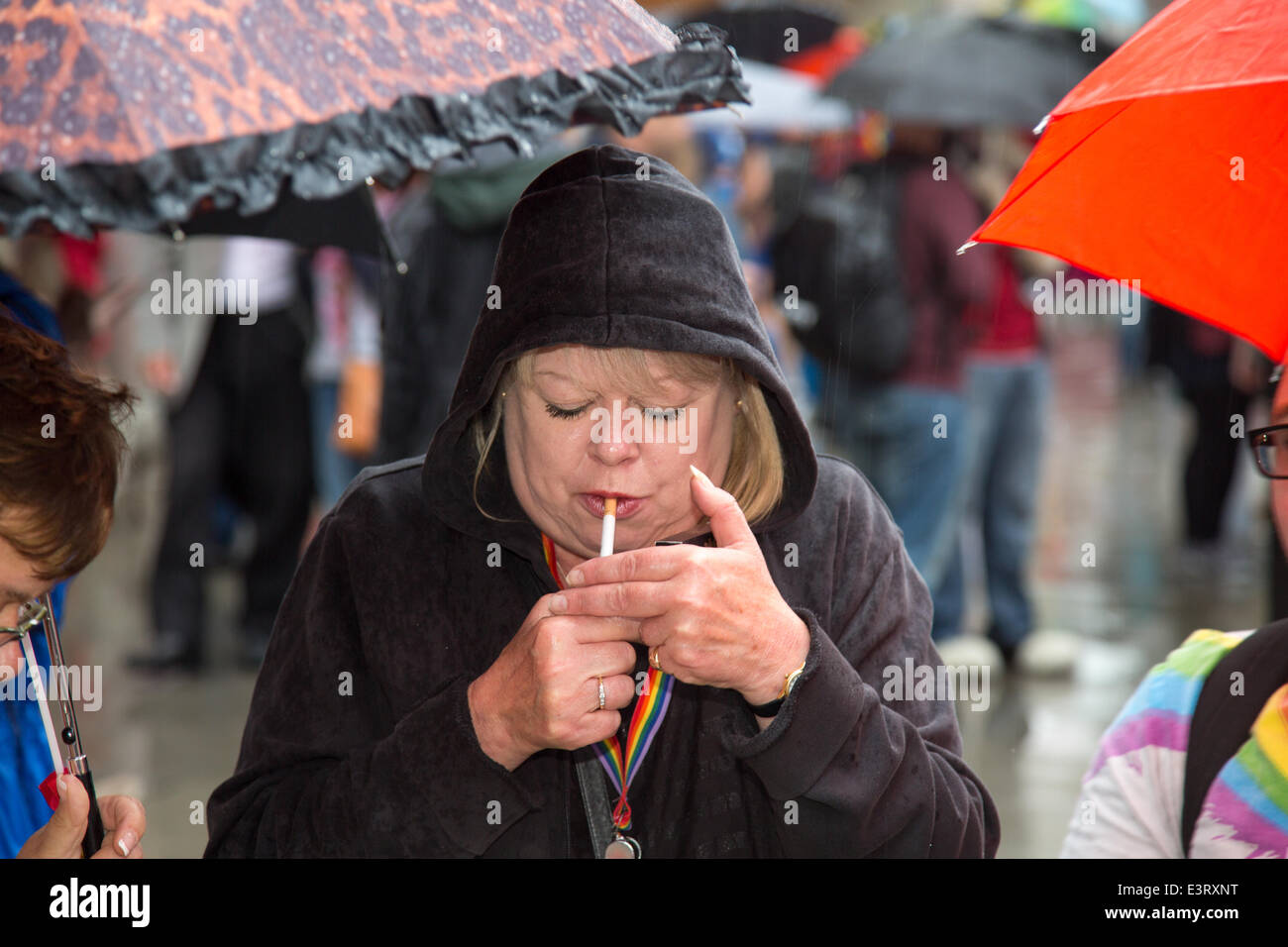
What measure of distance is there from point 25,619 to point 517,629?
0.64 meters

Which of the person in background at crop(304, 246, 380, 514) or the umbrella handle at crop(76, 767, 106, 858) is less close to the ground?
the person in background at crop(304, 246, 380, 514)

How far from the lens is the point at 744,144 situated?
916cm

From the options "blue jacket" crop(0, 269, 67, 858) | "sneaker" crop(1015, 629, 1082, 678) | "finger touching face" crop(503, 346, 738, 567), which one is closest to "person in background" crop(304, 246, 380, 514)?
"sneaker" crop(1015, 629, 1082, 678)

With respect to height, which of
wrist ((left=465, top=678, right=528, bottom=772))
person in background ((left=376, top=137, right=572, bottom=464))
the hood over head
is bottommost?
wrist ((left=465, top=678, right=528, bottom=772))

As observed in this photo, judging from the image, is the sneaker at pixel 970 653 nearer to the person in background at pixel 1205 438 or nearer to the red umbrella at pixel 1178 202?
the person in background at pixel 1205 438

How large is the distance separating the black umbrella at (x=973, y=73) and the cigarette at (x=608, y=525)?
13.2 ft

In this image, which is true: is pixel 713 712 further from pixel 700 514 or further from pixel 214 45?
pixel 214 45

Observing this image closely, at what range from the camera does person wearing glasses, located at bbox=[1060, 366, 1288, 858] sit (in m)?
1.81

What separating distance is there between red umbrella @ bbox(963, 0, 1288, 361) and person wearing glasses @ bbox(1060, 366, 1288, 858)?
0.62 feet

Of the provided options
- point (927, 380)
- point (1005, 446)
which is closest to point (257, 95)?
point (927, 380)

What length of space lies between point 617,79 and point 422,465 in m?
0.60

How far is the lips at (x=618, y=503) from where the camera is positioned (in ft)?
6.14

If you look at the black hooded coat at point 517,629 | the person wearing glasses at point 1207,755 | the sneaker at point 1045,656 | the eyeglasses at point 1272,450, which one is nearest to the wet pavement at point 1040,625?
the sneaker at point 1045,656

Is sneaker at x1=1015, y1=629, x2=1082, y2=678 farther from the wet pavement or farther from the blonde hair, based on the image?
the blonde hair
